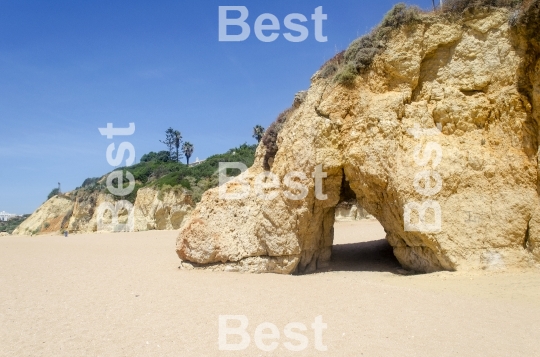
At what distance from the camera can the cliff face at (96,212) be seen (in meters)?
35.1

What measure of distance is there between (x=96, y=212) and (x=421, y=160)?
129 ft

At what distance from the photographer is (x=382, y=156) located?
10.4m

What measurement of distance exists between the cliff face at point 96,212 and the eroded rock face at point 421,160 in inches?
927

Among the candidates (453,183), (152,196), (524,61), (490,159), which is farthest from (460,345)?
(152,196)

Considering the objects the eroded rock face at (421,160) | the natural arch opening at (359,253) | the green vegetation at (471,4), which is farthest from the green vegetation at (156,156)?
the green vegetation at (471,4)

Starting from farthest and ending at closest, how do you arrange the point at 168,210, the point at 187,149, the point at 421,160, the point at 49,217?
the point at 187,149 → the point at 49,217 → the point at 168,210 → the point at 421,160

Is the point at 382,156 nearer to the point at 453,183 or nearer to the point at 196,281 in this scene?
the point at 453,183

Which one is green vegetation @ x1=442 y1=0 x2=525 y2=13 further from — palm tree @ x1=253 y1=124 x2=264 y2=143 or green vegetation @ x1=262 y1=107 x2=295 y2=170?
palm tree @ x1=253 y1=124 x2=264 y2=143

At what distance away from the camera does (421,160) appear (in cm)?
1006

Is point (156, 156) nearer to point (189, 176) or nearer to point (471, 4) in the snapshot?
point (189, 176)

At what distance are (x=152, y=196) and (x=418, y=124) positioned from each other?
30144 millimetres

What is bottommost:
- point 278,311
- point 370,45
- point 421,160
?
point 278,311

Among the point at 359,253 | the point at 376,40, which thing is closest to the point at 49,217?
the point at 359,253

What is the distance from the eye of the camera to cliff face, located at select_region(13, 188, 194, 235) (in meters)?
35.1
